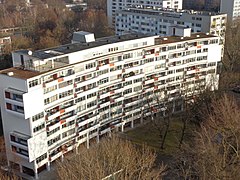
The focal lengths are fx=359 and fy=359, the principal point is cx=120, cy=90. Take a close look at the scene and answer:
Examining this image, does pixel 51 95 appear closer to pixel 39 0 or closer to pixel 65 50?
pixel 65 50

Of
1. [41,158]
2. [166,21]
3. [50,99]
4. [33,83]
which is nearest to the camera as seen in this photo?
[33,83]

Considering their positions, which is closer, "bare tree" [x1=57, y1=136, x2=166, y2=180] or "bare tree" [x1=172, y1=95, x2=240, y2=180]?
Result: "bare tree" [x1=57, y1=136, x2=166, y2=180]

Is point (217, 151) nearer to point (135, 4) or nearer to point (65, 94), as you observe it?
point (65, 94)

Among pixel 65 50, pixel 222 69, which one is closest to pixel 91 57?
pixel 65 50

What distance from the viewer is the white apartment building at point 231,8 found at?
91125 millimetres

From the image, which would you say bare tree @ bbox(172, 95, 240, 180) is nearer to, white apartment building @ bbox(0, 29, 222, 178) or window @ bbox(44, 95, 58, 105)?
white apartment building @ bbox(0, 29, 222, 178)

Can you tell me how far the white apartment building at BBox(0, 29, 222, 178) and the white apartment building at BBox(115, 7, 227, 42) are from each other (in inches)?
445

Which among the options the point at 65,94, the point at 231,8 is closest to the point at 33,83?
the point at 65,94

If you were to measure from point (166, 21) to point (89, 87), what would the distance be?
37662 millimetres

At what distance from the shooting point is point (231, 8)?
9131 centimetres

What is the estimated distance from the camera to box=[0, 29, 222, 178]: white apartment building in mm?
31812

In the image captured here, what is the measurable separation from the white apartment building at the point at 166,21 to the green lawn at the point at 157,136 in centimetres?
1876

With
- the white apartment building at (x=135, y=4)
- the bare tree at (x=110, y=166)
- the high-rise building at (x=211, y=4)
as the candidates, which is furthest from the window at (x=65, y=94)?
the high-rise building at (x=211, y=4)

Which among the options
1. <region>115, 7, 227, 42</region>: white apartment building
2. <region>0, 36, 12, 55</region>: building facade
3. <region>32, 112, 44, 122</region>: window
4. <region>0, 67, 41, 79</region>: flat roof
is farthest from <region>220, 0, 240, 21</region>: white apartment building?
<region>32, 112, 44, 122</region>: window
